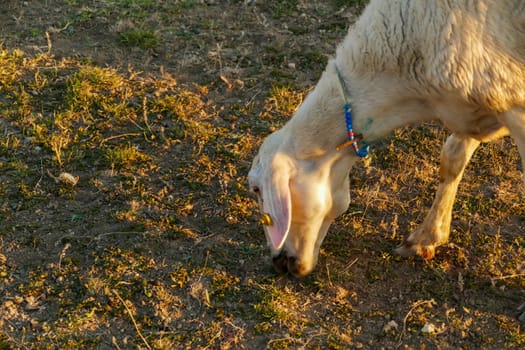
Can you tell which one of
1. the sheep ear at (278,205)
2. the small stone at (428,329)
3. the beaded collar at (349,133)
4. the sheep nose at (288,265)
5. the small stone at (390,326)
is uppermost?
the beaded collar at (349,133)

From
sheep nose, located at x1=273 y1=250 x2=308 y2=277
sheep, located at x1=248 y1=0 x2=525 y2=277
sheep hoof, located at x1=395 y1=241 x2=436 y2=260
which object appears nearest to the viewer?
sheep, located at x1=248 y1=0 x2=525 y2=277

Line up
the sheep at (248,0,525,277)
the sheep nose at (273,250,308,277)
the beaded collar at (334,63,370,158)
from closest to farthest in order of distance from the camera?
1. the sheep at (248,0,525,277)
2. the beaded collar at (334,63,370,158)
3. the sheep nose at (273,250,308,277)

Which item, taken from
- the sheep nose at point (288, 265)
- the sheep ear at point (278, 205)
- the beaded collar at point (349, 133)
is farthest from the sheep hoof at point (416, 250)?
the sheep ear at point (278, 205)

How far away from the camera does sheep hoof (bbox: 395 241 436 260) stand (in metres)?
4.81

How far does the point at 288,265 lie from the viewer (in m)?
4.57

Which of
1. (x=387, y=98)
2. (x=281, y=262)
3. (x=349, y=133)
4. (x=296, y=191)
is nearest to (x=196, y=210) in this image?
(x=281, y=262)

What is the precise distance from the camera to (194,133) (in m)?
5.84

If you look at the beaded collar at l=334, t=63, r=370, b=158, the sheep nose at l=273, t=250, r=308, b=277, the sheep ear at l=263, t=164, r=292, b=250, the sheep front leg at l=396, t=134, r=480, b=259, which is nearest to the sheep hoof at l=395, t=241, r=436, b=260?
the sheep front leg at l=396, t=134, r=480, b=259

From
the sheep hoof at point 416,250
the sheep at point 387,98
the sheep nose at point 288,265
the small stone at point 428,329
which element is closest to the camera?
the sheep at point 387,98

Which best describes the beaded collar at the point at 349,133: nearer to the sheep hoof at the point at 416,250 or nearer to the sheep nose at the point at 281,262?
the sheep nose at the point at 281,262

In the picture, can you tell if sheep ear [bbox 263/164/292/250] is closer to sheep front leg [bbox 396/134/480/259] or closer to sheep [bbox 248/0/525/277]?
sheep [bbox 248/0/525/277]

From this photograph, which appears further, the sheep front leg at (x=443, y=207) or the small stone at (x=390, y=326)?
the sheep front leg at (x=443, y=207)

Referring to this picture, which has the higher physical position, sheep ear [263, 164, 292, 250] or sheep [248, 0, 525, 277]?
sheep [248, 0, 525, 277]

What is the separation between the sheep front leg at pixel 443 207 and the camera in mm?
4844
